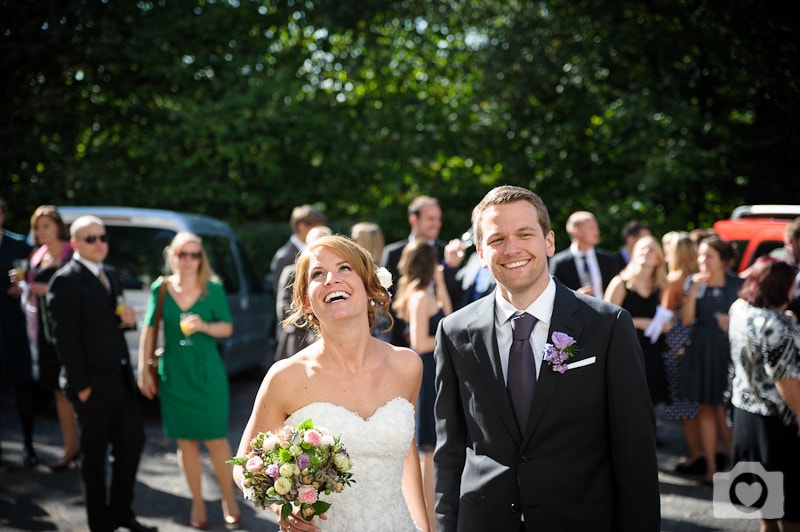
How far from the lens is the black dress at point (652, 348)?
7.43 meters

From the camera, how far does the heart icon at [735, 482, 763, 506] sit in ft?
18.6

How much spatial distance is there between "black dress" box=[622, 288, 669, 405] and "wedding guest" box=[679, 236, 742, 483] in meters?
0.20

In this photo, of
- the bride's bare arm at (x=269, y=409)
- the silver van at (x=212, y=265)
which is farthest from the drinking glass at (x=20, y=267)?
the bride's bare arm at (x=269, y=409)

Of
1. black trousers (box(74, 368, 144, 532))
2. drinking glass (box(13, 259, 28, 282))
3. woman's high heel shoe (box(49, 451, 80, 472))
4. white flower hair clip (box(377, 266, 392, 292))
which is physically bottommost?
woman's high heel shoe (box(49, 451, 80, 472))

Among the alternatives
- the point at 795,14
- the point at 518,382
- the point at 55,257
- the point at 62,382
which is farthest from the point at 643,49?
the point at 518,382

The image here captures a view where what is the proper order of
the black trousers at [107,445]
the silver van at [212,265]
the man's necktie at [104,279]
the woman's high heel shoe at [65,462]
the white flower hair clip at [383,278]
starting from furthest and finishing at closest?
the silver van at [212,265] < the woman's high heel shoe at [65,462] < the man's necktie at [104,279] < the black trousers at [107,445] < the white flower hair clip at [383,278]

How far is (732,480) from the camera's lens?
6031 mm

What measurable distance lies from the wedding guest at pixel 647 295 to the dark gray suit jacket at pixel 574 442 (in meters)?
4.59

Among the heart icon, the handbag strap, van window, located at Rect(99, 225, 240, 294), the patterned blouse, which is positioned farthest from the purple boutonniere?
van window, located at Rect(99, 225, 240, 294)

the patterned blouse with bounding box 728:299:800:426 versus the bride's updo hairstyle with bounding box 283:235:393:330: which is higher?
the bride's updo hairstyle with bounding box 283:235:393:330

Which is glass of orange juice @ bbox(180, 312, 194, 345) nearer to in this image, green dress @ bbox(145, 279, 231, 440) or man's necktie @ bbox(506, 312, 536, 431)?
green dress @ bbox(145, 279, 231, 440)

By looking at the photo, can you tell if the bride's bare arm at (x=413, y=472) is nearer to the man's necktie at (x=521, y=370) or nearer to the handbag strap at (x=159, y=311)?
the man's necktie at (x=521, y=370)

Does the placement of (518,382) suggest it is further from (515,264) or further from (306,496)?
(306,496)

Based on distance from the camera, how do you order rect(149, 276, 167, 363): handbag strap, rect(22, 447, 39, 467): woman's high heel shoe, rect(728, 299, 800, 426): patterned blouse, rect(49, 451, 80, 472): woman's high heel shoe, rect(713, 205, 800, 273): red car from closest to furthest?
rect(728, 299, 800, 426): patterned blouse → rect(149, 276, 167, 363): handbag strap → rect(49, 451, 80, 472): woman's high heel shoe → rect(22, 447, 39, 467): woman's high heel shoe → rect(713, 205, 800, 273): red car
